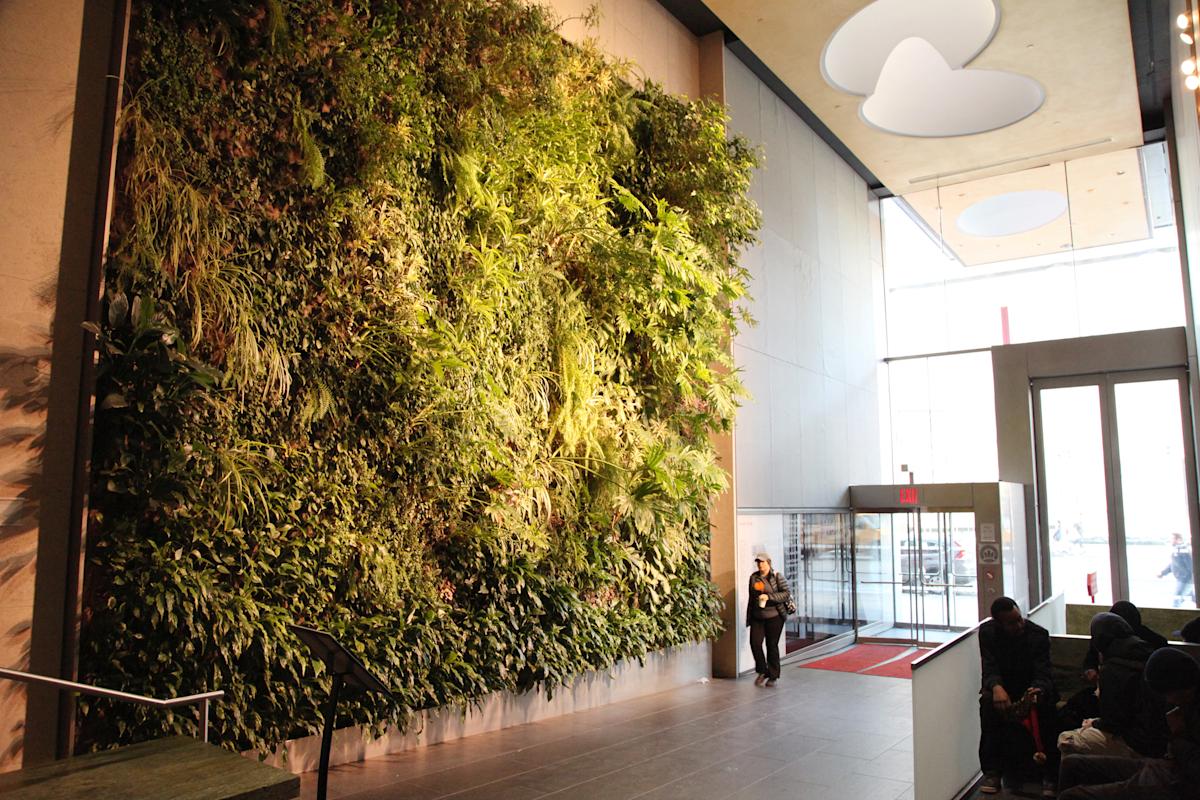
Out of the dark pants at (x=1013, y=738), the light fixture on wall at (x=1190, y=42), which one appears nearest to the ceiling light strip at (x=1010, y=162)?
the light fixture on wall at (x=1190, y=42)

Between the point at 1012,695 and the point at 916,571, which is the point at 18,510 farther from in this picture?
the point at 916,571

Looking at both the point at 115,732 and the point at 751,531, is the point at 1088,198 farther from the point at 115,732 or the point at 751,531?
the point at 115,732

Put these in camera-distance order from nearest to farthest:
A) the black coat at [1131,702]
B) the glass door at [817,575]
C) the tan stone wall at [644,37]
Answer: the black coat at [1131,702] → the tan stone wall at [644,37] → the glass door at [817,575]

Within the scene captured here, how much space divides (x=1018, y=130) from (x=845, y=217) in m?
3.23

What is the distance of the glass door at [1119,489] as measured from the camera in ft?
42.7

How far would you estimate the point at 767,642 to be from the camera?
389 inches

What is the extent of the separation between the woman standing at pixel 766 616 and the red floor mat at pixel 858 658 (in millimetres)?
1626

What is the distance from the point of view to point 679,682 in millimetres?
9633

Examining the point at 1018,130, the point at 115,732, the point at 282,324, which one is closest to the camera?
the point at 115,732

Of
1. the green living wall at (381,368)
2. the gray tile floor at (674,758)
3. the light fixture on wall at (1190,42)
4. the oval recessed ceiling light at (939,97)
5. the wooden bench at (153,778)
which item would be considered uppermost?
the oval recessed ceiling light at (939,97)

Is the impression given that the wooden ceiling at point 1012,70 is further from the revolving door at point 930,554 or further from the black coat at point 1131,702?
the black coat at point 1131,702

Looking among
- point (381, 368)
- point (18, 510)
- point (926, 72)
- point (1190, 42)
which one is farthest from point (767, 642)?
point (926, 72)

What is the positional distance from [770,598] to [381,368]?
586 cm

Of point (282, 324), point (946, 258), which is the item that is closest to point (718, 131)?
point (282, 324)
